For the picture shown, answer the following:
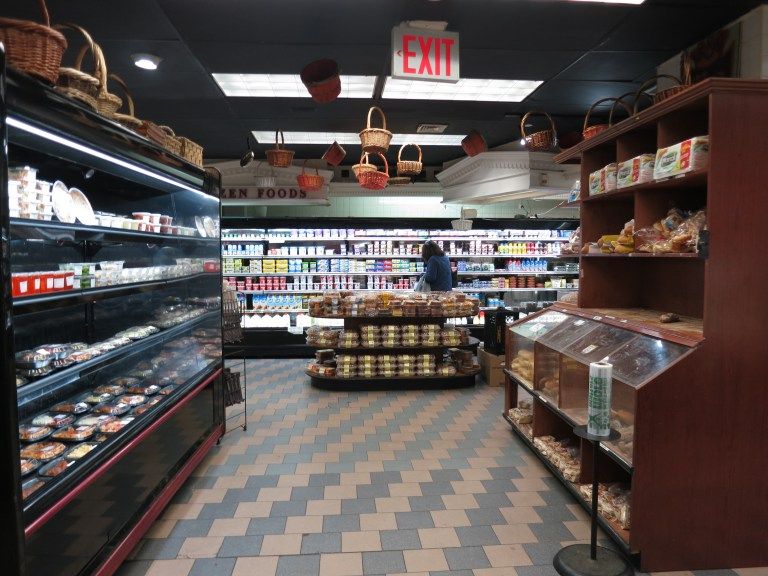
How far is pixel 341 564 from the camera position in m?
2.71

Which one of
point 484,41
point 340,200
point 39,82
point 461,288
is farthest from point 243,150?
point 39,82

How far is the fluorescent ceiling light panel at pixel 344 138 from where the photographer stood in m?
7.32

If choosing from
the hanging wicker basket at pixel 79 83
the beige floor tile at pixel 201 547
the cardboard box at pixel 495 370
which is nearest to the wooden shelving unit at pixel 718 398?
the beige floor tile at pixel 201 547

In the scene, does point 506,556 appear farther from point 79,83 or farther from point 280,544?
point 79,83

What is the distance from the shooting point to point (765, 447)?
2.56 metres

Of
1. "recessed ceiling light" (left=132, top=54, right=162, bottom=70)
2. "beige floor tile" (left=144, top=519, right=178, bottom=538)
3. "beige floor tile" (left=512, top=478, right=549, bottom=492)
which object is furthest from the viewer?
"recessed ceiling light" (left=132, top=54, right=162, bottom=70)

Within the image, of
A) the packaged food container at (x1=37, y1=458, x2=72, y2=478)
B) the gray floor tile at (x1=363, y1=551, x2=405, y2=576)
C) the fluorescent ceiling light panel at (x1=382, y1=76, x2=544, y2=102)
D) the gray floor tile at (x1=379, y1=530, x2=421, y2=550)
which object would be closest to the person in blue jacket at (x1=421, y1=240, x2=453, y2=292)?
the fluorescent ceiling light panel at (x1=382, y1=76, x2=544, y2=102)

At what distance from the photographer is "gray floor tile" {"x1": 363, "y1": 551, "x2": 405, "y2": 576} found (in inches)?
104

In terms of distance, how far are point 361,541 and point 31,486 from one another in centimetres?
174

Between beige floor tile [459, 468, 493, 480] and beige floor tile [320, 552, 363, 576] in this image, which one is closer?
beige floor tile [320, 552, 363, 576]

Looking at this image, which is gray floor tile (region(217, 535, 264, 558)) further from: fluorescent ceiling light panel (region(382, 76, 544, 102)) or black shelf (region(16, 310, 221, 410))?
fluorescent ceiling light panel (region(382, 76, 544, 102))

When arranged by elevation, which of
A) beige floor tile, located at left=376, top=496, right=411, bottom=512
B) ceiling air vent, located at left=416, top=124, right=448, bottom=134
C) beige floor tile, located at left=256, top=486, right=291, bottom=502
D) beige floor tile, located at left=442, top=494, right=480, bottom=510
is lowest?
beige floor tile, located at left=376, top=496, right=411, bottom=512

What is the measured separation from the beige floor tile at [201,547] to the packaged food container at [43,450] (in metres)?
0.91

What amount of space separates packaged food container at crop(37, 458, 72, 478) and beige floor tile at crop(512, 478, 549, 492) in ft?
9.36
